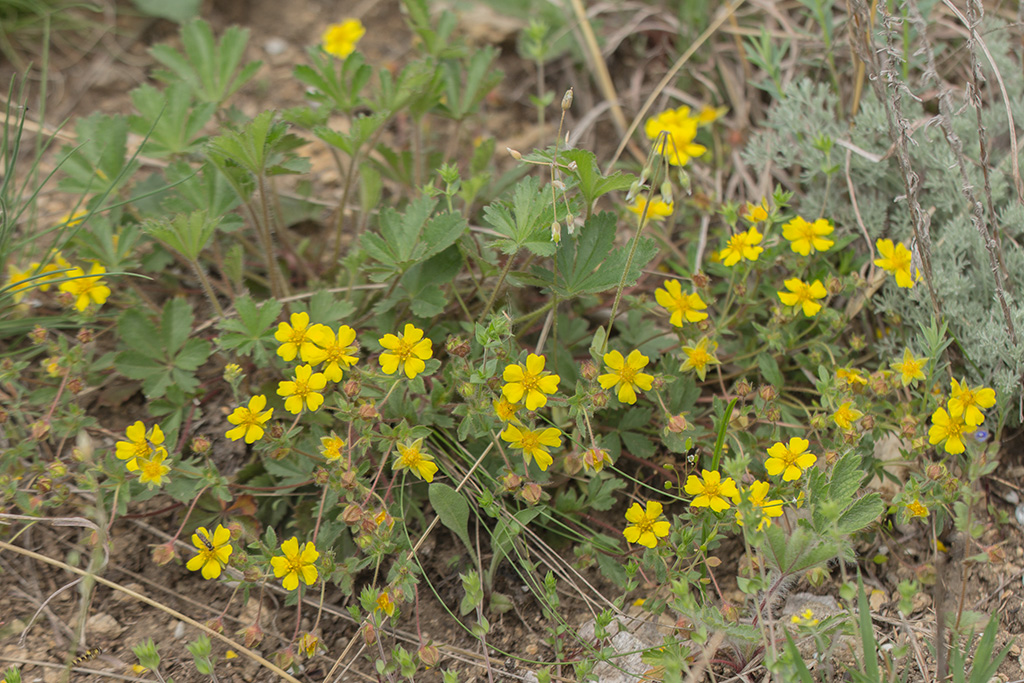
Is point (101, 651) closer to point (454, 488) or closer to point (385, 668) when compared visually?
point (385, 668)

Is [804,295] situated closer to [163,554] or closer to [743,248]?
[743,248]

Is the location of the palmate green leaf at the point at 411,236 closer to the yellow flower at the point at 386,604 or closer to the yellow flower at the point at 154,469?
the yellow flower at the point at 154,469

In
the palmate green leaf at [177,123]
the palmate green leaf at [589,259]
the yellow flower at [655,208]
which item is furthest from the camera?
the palmate green leaf at [177,123]

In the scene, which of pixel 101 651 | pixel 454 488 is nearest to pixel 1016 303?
pixel 454 488

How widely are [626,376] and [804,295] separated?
577 millimetres

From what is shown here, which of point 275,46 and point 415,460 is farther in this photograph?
point 275,46

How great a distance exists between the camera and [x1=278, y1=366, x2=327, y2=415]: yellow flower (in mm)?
2020

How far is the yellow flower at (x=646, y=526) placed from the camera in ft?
6.53

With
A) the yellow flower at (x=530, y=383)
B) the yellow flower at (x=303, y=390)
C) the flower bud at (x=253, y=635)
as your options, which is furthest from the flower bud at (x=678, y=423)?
Result: the flower bud at (x=253, y=635)

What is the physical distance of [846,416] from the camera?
2070 millimetres

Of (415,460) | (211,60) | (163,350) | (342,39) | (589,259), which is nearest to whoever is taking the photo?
(415,460)

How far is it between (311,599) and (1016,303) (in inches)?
83.7

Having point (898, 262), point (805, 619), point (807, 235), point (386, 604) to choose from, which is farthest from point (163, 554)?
point (898, 262)

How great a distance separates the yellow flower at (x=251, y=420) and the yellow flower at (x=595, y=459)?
77 cm
